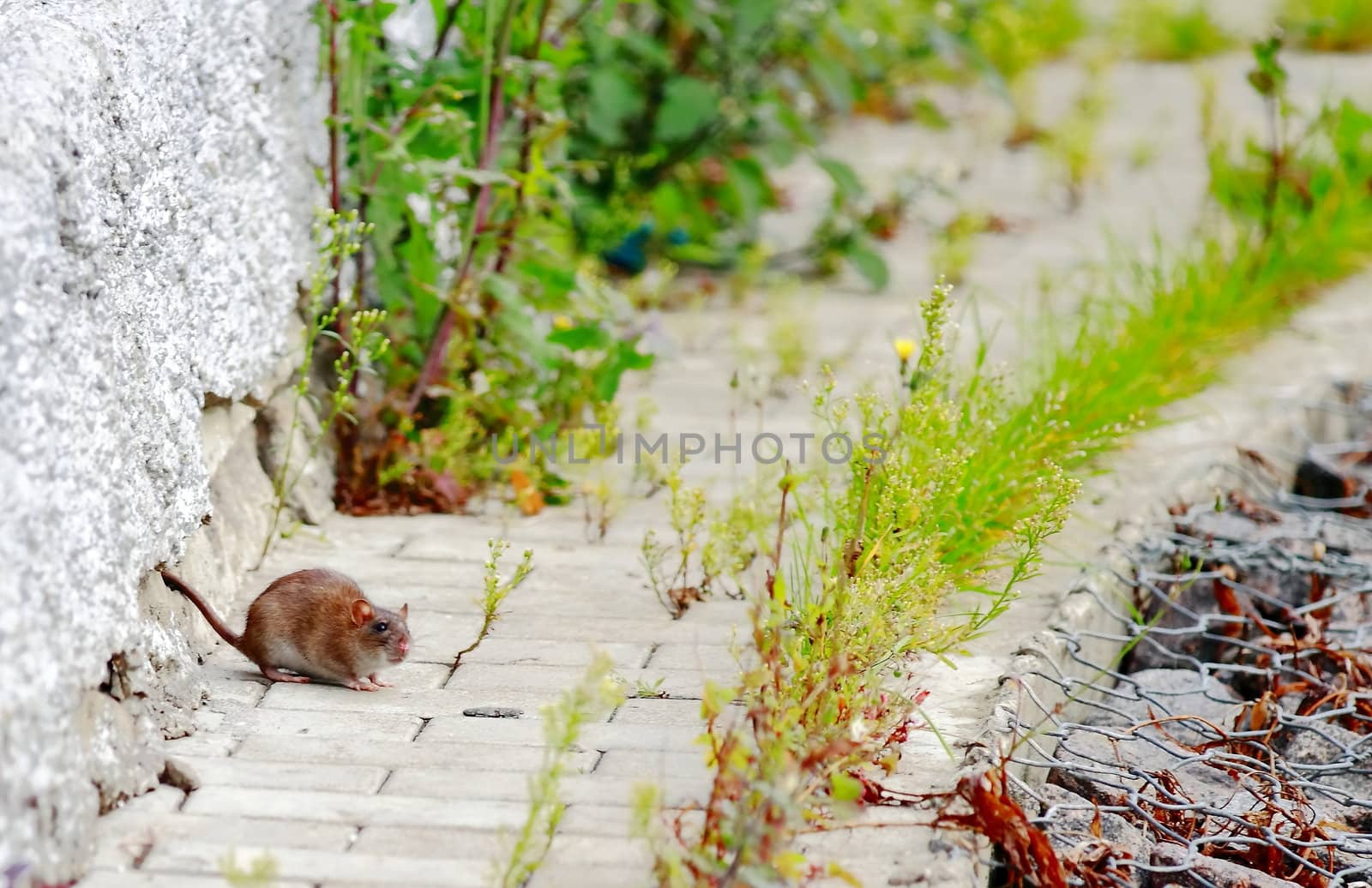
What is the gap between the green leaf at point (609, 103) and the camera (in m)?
5.94

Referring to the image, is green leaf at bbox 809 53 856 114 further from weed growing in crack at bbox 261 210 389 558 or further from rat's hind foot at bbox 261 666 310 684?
rat's hind foot at bbox 261 666 310 684

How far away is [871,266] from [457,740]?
3.88m

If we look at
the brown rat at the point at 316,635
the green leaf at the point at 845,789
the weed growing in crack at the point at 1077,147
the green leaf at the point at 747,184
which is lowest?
the brown rat at the point at 316,635

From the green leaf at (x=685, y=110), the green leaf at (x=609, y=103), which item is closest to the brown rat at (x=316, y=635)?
the green leaf at (x=609, y=103)

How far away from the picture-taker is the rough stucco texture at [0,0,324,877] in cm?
234

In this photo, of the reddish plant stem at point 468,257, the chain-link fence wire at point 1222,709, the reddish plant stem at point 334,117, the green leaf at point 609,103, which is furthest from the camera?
the green leaf at point 609,103

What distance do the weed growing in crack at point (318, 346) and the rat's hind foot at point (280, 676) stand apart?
19.9 inches

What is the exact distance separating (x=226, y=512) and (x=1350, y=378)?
12.7 feet

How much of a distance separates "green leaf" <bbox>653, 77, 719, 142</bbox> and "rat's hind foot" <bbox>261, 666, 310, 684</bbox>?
3.39 metres

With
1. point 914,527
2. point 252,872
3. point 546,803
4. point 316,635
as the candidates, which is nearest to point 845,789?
point 546,803

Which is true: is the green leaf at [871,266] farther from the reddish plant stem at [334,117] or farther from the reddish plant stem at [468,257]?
the reddish plant stem at [334,117]

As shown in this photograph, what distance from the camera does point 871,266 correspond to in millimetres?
6367

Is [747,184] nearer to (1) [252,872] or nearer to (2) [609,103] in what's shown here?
(2) [609,103]

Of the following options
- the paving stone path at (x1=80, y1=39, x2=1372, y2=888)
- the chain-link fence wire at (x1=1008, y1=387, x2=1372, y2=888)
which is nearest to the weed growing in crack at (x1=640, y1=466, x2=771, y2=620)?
the paving stone path at (x1=80, y1=39, x2=1372, y2=888)
